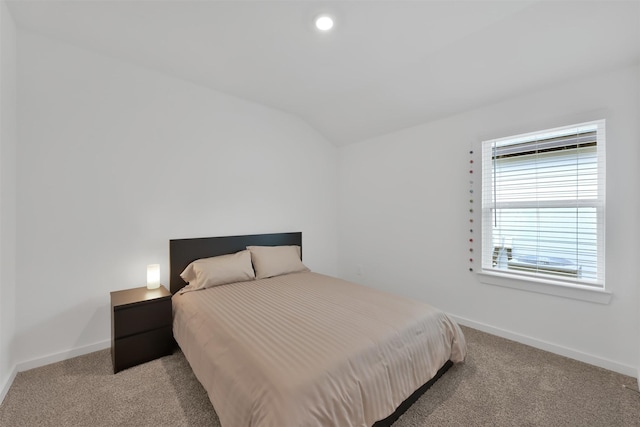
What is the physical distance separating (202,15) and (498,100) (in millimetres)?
2668

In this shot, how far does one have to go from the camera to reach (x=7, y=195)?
1.80 meters

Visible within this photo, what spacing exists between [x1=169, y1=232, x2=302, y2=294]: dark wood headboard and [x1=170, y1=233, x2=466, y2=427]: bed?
31cm

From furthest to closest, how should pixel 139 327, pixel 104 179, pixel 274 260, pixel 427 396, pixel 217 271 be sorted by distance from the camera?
pixel 274 260
pixel 217 271
pixel 104 179
pixel 139 327
pixel 427 396

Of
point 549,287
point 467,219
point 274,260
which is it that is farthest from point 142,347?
point 549,287

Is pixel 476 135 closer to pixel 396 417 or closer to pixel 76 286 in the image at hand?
pixel 396 417

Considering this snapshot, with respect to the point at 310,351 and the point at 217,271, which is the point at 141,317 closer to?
the point at 217,271

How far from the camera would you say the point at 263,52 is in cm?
222

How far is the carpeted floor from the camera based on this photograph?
57.6 inches

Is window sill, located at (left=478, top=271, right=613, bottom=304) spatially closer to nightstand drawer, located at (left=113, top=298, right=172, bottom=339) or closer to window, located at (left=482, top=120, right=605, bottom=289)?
window, located at (left=482, top=120, right=605, bottom=289)

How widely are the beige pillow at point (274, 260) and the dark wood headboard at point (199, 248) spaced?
0.14m

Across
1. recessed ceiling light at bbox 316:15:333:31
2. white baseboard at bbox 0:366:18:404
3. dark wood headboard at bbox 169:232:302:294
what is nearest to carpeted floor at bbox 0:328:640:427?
white baseboard at bbox 0:366:18:404

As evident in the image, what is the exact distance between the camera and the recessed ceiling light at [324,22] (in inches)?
71.7

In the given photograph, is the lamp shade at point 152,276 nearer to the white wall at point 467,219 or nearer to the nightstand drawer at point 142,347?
the nightstand drawer at point 142,347

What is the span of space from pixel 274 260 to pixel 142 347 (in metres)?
1.36
